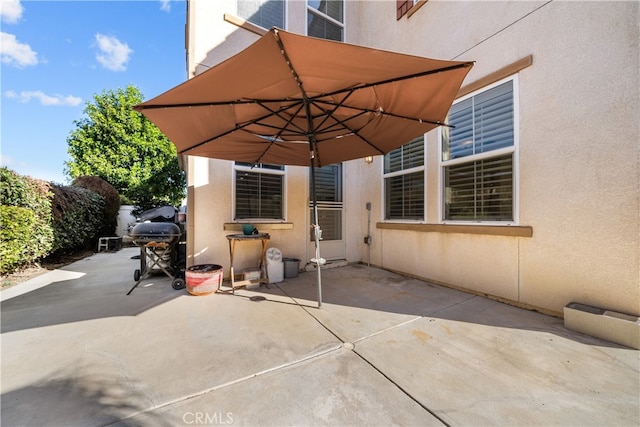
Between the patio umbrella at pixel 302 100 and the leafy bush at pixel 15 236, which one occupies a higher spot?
the patio umbrella at pixel 302 100

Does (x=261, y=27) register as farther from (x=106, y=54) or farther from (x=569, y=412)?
(x=106, y=54)

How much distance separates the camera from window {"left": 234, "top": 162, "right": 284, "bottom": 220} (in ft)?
15.3

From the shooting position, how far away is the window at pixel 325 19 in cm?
559

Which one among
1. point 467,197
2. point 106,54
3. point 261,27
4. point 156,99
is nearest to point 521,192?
point 467,197

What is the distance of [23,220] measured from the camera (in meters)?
4.55

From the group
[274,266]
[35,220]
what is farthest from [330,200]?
[35,220]

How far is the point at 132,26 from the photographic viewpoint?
8.17 metres

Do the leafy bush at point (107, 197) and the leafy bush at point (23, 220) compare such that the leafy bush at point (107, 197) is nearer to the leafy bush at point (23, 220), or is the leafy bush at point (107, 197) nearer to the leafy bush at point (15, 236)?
the leafy bush at point (23, 220)

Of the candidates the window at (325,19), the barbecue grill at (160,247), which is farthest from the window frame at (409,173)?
the barbecue grill at (160,247)

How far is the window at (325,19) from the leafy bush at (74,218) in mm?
7848

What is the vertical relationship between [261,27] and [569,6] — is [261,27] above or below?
above

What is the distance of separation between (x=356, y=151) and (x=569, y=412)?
141 inches

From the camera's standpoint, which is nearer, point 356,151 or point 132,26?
point 356,151

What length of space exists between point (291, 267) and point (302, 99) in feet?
10.3
